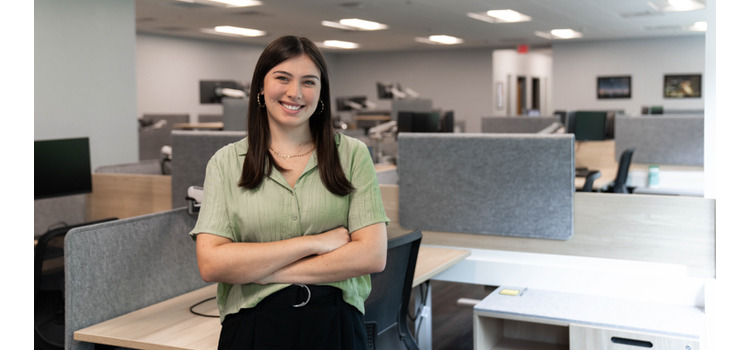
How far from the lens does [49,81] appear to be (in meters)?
6.22

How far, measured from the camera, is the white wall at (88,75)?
6.19 metres

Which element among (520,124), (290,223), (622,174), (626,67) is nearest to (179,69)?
(626,67)

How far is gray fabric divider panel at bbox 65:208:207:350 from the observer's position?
1.92 m

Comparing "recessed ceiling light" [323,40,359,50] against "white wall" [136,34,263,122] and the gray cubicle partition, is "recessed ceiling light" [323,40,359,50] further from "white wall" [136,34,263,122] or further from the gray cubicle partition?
the gray cubicle partition

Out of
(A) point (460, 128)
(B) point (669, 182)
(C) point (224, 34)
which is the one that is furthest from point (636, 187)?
(C) point (224, 34)

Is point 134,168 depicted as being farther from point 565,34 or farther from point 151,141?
point 565,34

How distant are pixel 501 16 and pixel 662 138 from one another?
4794mm

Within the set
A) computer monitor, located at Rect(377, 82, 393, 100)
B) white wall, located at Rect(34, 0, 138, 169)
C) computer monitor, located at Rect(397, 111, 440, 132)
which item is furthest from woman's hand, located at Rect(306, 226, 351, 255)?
computer monitor, located at Rect(377, 82, 393, 100)

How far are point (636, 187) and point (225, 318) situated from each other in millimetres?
4032

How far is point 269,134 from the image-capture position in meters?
1.57

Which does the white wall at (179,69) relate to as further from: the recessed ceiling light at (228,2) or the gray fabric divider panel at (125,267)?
the gray fabric divider panel at (125,267)

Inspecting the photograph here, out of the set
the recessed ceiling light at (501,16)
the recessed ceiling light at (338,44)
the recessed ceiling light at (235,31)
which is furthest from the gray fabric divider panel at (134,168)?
the recessed ceiling light at (338,44)

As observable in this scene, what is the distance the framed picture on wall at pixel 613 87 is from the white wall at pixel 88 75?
992 cm

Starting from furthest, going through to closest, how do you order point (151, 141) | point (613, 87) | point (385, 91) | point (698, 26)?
1. point (613, 87)
2. point (698, 26)
3. point (385, 91)
4. point (151, 141)
